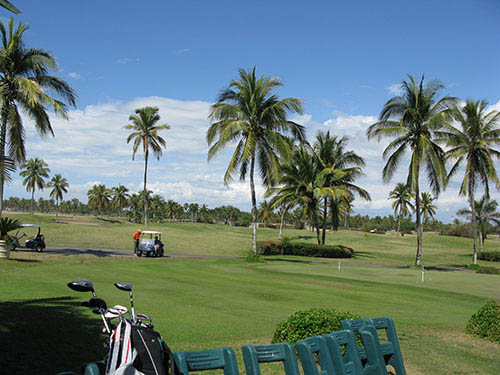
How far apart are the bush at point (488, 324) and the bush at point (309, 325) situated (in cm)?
444

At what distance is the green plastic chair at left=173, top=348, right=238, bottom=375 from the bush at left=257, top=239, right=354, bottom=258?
39.5 metres

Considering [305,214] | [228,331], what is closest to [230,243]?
[305,214]

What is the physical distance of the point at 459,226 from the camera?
97.6m

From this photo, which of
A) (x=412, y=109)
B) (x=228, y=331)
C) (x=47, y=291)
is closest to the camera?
(x=228, y=331)

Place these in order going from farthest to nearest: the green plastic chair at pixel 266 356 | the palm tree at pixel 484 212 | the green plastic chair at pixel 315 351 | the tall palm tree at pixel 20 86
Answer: the palm tree at pixel 484 212 → the tall palm tree at pixel 20 86 → the green plastic chair at pixel 315 351 → the green plastic chair at pixel 266 356

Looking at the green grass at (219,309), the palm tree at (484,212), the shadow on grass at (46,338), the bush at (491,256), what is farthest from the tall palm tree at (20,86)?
the palm tree at (484,212)

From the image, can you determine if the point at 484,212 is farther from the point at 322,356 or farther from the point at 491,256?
the point at 322,356

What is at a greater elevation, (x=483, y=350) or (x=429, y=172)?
(x=429, y=172)

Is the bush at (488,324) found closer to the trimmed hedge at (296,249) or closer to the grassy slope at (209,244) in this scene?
the trimmed hedge at (296,249)

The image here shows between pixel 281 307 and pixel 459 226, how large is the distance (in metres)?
95.3

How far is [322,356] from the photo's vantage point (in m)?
4.94

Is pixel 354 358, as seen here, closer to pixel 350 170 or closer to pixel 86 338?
pixel 86 338

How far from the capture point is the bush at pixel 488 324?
31.9 ft

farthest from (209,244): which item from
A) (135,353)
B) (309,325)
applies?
(135,353)
